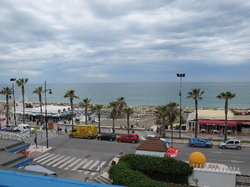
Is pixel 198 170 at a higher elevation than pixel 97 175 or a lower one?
higher

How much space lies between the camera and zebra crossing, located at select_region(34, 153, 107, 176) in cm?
2162

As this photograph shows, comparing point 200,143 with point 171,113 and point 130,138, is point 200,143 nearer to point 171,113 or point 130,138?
point 171,113

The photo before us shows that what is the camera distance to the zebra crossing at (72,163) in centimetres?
2162

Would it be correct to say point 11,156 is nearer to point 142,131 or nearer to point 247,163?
point 247,163

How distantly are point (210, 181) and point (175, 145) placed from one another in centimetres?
1362

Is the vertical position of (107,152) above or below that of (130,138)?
below

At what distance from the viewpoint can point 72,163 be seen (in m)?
23.7

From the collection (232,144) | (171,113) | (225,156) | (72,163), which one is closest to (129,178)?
(72,163)

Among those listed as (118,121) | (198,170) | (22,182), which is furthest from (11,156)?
(118,121)

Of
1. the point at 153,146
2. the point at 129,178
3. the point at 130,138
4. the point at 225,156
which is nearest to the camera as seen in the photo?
the point at 129,178

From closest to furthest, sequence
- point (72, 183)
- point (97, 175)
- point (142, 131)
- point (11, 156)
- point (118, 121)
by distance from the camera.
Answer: point (72, 183) < point (11, 156) < point (97, 175) < point (142, 131) < point (118, 121)

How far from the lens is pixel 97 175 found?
20156 millimetres

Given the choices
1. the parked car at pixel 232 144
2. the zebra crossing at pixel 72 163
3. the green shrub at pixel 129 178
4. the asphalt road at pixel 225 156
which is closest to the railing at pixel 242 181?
the asphalt road at pixel 225 156

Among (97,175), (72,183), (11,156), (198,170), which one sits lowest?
(97,175)
